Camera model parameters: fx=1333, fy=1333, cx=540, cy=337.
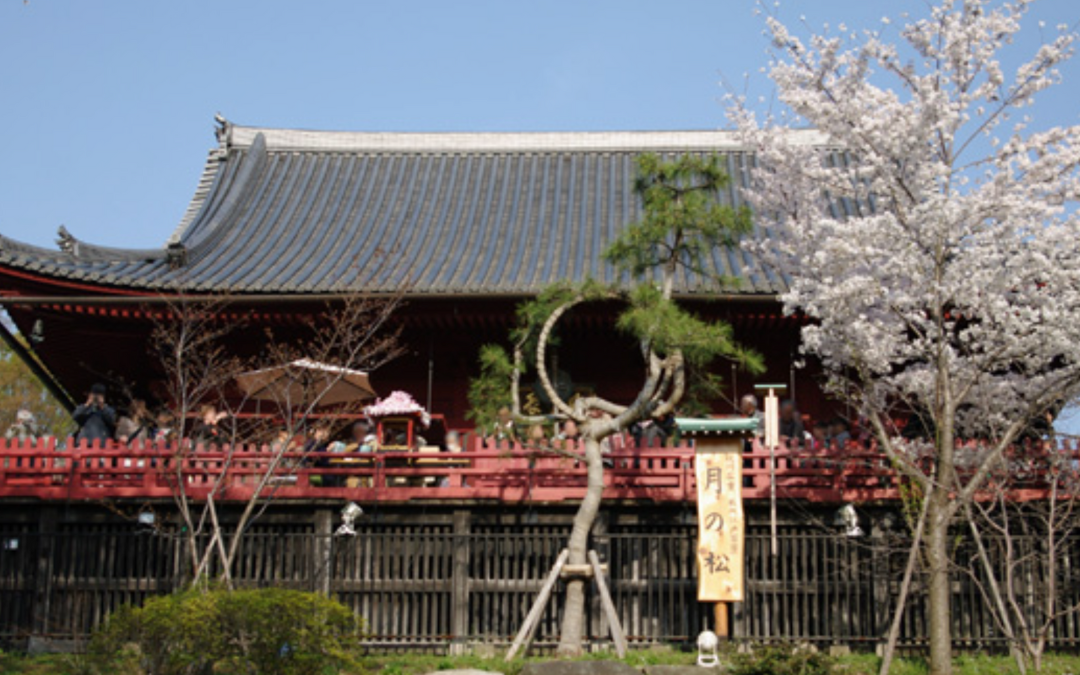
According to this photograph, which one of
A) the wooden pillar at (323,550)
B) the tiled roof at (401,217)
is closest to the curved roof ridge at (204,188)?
the tiled roof at (401,217)

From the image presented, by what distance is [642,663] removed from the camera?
1345cm

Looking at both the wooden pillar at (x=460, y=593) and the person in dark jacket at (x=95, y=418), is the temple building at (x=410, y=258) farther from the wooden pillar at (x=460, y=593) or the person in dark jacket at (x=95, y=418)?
the wooden pillar at (x=460, y=593)

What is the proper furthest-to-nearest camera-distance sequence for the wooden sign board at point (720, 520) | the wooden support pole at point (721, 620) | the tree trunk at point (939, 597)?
1. the wooden sign board at point (720, 520)
2. the wooden support pole at point (721, 620)
3. the tree trunk at point (939, 597)

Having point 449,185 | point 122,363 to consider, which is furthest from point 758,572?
point 449,185

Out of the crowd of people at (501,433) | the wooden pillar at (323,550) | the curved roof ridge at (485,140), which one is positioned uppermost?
the curved roof ridge at (485,140)

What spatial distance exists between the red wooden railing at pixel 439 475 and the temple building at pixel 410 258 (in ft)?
7.33

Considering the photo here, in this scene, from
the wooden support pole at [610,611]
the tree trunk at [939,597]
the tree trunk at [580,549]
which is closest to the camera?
the tree trunk at [939,597]

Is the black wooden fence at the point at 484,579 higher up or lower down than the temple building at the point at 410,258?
lower down

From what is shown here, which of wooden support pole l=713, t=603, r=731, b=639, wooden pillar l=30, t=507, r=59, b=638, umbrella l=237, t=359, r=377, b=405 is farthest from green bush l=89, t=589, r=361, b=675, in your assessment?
wooden support pole l=713, t=603, r=731, b=639

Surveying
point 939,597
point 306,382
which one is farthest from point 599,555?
point 306,382

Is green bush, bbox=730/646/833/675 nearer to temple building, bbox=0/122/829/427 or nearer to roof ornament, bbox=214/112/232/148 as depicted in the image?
temple building, bbox=0/122/829/427

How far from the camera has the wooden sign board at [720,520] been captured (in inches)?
550

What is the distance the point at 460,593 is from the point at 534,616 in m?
1.43

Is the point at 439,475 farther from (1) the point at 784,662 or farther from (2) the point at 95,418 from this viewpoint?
(1) the point at 784,662
